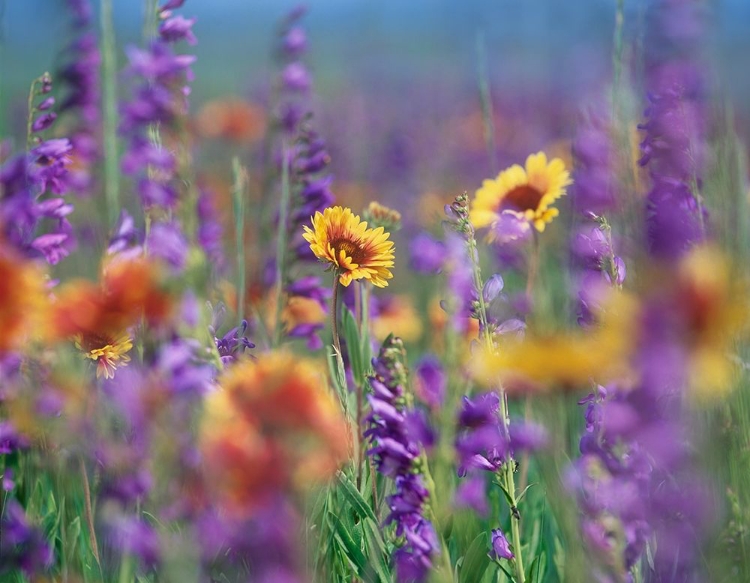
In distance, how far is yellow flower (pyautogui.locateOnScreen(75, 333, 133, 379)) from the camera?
4.19ft

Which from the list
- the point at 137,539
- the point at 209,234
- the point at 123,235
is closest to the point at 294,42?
the point at 209,234

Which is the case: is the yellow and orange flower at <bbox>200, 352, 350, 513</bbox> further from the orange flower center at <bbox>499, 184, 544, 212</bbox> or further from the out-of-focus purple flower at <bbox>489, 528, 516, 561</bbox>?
the orange flower center at <bbox>499, 184, 544, 212</bbox>

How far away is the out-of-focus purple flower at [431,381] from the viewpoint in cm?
172

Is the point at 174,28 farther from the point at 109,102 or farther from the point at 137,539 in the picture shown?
the point at 137,539

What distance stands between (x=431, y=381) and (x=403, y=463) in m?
0.48

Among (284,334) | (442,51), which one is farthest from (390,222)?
(442,51)

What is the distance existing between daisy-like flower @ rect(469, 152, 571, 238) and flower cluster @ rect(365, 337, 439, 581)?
2.71ft

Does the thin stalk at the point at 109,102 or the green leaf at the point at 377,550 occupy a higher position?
the thin stalk at the point at 109,102

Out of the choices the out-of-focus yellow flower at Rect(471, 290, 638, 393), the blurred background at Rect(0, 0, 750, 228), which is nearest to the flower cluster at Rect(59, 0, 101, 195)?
the blurred background at Rect(0, 0, 750, 228)

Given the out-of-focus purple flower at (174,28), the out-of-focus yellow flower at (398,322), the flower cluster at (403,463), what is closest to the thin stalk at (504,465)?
the flower cluster at (403,463)

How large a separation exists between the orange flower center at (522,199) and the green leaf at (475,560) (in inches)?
35.5

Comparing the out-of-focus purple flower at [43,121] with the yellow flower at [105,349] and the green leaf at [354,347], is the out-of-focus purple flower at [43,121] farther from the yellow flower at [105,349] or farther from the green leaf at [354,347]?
the green leaf at [354,347]

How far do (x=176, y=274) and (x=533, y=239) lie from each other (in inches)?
56.7

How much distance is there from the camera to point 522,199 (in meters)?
2.15
